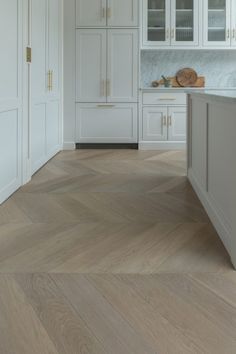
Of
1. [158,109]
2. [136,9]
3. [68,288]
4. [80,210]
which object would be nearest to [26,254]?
[68,288]

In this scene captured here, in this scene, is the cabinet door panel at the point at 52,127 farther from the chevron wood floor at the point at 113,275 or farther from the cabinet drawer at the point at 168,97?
the chevron wood floor at the point at 113,275

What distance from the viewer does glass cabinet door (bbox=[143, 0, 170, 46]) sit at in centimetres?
642

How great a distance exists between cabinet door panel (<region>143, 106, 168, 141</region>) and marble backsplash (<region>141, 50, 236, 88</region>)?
2.19ft

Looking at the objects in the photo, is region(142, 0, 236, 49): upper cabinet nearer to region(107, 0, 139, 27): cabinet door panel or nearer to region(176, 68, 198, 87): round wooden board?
region(107, 0, 139, 27): cabinet door panel

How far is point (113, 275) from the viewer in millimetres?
1981

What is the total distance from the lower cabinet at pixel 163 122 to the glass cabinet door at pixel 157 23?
0.77 metres

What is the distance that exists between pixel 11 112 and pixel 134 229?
4.88 ft

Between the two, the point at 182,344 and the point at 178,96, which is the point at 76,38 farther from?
the point at 182,344

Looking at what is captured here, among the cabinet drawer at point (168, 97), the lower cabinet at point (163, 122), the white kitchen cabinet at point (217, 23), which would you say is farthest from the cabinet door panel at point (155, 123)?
the white kitchen cabinet at point (217, 23)

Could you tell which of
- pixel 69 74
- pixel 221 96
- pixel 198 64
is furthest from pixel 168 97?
pixel 221 96

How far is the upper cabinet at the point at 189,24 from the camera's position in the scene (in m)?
6.41

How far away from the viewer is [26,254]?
7.36 feet

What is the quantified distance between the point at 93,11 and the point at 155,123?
1804 millimetres

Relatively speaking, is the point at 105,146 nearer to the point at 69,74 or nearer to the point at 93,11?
the point at 69,74
